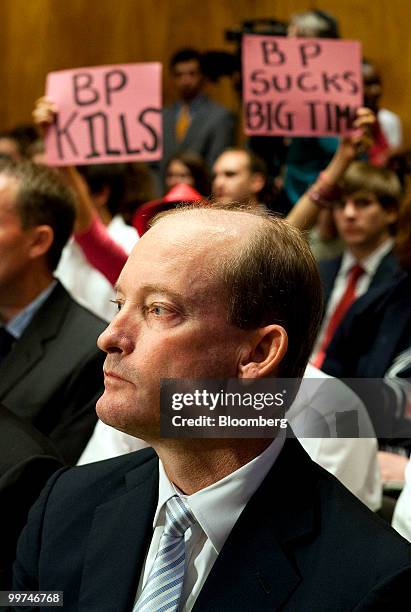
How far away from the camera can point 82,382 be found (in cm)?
238

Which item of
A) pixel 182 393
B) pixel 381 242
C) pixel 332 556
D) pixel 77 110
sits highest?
pixel 77 110

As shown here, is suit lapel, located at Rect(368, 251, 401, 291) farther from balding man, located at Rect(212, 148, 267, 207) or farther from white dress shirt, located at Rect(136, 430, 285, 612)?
white dress shirt, located at Rect(136, 430, 285, 612)

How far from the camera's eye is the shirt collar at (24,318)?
2.58m

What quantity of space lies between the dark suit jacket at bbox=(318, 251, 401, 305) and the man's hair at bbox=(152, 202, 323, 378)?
2292 mm

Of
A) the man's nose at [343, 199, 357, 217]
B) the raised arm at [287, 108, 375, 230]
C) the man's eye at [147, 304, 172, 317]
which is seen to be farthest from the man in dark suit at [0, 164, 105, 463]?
the man's nose at [343, 199, 357, 217]

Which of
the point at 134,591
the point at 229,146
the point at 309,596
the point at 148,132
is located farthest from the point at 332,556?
the point at 229,146

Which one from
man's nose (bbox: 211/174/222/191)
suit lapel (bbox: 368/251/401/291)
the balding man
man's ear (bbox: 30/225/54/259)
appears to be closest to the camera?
man's ear (bbox: 30/225/54/259)

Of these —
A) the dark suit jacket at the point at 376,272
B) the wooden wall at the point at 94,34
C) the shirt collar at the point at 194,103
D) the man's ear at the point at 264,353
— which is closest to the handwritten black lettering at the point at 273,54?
the dark suit jacket at the point at 376,272

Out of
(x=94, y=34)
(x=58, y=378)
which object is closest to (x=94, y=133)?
(x=58, y=378)

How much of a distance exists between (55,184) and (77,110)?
1.25ft

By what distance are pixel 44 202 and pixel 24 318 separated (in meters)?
0.34

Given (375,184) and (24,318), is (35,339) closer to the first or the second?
(24,318)

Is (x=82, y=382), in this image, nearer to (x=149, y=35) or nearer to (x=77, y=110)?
(x=77, y=110)

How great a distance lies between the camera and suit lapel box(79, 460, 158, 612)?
1.31m
